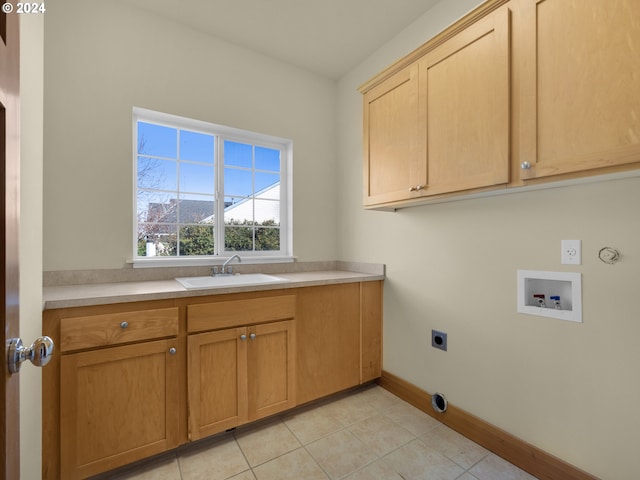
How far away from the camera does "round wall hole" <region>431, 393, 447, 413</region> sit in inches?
74.7

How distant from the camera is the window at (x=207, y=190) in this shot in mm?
2111

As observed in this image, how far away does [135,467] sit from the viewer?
1.52 m

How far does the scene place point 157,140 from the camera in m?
2.16

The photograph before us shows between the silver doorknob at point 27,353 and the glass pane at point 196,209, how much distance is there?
1.70 metres

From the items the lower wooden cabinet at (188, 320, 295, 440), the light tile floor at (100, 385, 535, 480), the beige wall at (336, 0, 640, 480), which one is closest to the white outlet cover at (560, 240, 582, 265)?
the beige wall at (336, 0, 640, 480)

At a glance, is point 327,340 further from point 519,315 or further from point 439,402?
point 519,315

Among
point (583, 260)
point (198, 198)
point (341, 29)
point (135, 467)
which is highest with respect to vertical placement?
point (341, 29)

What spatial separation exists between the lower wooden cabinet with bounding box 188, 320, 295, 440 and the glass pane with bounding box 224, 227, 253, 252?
857mm

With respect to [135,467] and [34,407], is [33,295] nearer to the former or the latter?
[34,407]

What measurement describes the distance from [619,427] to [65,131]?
3102 mm

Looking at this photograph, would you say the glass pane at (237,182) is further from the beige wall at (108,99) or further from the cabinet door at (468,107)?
the cabinet door at (468,107)

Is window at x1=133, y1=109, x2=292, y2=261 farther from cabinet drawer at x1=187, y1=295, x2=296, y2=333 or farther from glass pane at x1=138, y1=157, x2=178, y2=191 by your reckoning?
cabinet drawer at x1=187, y1=295, x2=296, y2=333

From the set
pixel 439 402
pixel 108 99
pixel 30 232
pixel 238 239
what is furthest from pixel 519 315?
pixel 108 99

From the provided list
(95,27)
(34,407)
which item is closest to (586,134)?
(34,407)
